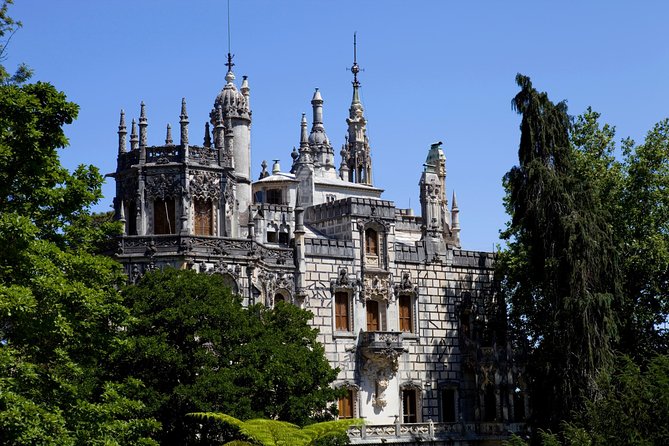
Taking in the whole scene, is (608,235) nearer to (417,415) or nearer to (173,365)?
(417,415)

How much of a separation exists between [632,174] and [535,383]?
13.0 meters

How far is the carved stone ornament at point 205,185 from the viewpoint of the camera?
65625 millimetres

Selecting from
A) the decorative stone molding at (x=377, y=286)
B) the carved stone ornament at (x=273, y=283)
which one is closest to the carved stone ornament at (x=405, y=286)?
the decorative stone molding at (x=377, y=286)

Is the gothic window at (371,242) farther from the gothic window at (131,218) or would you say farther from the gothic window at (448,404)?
the gothic window at (131,218)

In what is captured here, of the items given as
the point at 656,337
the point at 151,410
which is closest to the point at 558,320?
the point at 656,337

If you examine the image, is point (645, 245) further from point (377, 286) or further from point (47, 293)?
point (47, 293)

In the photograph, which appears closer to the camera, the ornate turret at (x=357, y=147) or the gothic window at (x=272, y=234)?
the gothic window at (x=272, y=234)

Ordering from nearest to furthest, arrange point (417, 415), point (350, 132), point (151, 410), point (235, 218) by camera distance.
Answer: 1. point (151, 410)
2. point (235, 218)
3. point (417, 415)
4. point (350, 132)

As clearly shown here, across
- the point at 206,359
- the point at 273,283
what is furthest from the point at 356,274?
the point at 206,359

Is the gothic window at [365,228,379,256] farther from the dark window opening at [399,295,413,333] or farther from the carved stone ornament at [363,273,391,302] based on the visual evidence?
the dark window opening at [399,295,413,333]

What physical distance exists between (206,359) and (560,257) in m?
17.2

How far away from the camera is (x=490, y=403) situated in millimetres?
75750

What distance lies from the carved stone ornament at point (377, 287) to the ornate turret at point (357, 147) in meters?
35.2

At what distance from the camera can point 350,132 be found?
369 ft
